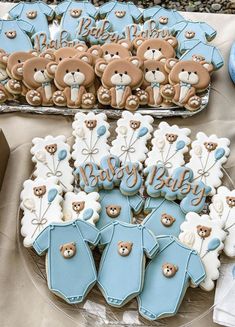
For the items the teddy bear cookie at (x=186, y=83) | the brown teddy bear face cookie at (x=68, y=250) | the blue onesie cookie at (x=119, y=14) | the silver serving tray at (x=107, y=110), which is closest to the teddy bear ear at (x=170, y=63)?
the teddy bear cookie at (x=186, y=83)

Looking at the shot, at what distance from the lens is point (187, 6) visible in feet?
5.71

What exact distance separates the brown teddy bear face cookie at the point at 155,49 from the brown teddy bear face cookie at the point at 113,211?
1.54 feet

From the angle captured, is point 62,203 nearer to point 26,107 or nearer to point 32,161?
point 32,161

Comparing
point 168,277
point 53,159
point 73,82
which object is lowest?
point 168,277

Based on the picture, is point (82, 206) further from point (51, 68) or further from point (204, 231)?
point (51, 68)

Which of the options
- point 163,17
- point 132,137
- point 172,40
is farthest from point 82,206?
point 163,17

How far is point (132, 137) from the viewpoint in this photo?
112cm

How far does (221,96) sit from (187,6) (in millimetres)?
612

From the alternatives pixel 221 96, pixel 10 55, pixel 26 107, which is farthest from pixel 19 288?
pixel 221 96

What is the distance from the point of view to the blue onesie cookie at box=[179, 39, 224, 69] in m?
1.27

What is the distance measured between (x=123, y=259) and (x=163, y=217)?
5.4 inches

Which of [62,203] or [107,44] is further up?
[107,44]

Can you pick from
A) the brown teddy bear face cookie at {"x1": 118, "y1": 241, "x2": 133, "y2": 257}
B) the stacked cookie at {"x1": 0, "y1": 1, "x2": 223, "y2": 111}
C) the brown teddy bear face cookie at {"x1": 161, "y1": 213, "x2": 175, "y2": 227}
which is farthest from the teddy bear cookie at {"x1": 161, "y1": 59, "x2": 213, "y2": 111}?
the brown teddy bear face cookie at {"x1": 118, "y1": 241, "x2": 133, "y2": 257}

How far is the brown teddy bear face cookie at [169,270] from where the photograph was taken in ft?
2.95
